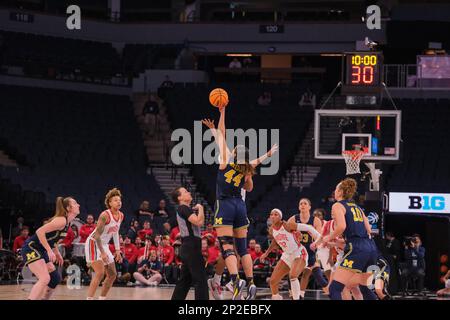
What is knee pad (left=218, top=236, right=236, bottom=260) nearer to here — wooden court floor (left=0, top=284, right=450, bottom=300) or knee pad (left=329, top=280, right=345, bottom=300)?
knee pad (left=329, top=280, right=345, bottom=300)

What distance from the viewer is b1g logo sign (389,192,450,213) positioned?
67.4 feet

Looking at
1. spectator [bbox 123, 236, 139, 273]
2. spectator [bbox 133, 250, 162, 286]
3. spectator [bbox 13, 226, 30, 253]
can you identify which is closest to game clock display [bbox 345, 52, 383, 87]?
spectator [bbox 133, 250, 162, 286]

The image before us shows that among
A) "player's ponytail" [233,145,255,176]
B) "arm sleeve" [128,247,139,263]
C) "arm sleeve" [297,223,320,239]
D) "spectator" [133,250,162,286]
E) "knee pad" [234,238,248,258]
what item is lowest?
"spectator" [133,250,162,286]

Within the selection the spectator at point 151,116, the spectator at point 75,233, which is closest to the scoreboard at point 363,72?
the spectator at point 75,233

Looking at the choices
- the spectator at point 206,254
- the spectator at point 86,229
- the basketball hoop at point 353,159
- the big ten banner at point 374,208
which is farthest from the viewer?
the spectator at point 86,229

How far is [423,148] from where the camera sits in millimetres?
26094

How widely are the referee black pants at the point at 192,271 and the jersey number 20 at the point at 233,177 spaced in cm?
109

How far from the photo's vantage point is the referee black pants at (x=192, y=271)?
1091 centimetres

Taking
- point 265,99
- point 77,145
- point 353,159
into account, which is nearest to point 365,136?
point 353,159

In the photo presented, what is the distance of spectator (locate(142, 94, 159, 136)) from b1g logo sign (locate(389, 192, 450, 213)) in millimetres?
11066

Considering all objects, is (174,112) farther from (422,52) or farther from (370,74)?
(370,74)

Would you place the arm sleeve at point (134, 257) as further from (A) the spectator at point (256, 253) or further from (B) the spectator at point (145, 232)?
(A) the spectator at point (256, 253)

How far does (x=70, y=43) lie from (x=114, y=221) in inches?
795
